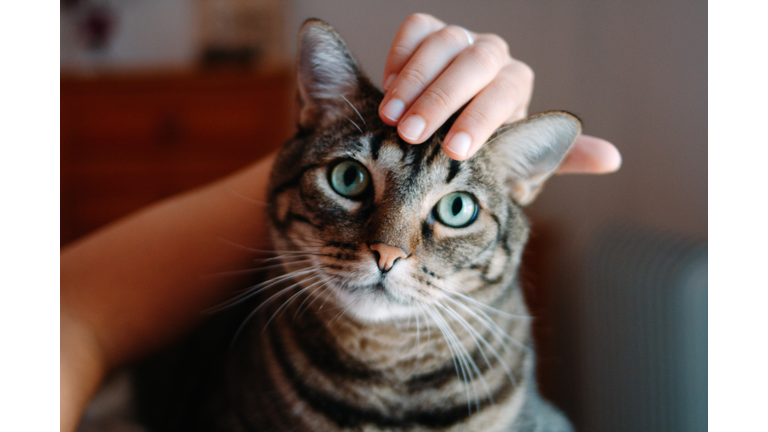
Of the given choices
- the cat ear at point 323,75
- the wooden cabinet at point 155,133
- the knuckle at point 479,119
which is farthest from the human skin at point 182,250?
the wooden cabinet at point 155,133

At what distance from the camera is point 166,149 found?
2363 millimetres

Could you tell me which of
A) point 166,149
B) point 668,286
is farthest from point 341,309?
point 166,149

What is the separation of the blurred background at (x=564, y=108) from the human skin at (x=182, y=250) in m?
0.34

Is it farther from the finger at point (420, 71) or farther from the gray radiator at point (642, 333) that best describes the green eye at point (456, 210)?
the gray radiator at point (642, 333)

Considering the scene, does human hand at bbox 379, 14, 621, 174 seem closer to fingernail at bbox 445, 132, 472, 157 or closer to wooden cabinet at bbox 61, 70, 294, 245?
fingernail at bbox 445, 132, 472, 157

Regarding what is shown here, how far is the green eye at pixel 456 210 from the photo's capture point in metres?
0.66

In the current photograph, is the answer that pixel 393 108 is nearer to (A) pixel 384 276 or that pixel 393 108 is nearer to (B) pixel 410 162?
(B) pixel 410 162

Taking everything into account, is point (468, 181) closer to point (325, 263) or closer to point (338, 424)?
point (325, 263)

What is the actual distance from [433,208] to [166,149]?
208 centimetres

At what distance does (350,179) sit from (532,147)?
0.89 ft

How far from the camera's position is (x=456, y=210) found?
67 centimetres

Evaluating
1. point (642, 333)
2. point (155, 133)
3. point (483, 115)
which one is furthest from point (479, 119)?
point (155, 133)

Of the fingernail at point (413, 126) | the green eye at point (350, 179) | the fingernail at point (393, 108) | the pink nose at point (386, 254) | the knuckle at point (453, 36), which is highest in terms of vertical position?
the knuckle at point (453, 36)
